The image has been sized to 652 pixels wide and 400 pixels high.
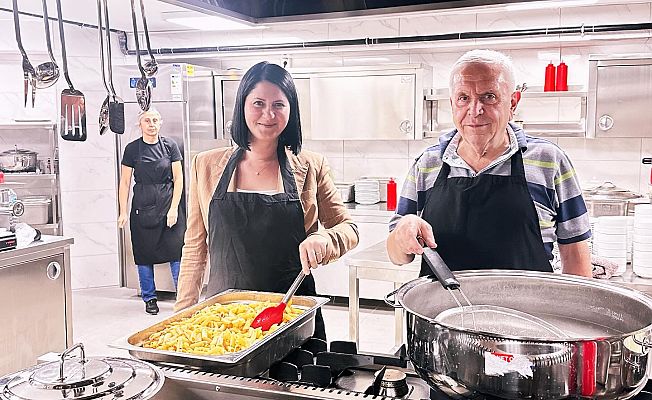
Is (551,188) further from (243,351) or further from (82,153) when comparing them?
(82,153)

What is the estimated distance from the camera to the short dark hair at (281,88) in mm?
2938

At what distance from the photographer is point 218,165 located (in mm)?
2986

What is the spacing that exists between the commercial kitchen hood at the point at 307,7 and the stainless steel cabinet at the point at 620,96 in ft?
12.5

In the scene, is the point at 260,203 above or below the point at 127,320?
above

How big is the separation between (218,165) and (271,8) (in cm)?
109

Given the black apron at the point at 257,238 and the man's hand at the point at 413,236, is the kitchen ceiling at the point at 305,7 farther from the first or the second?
the black apron at the point at 257,238

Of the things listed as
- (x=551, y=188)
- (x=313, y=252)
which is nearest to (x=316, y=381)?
(x=313, y=252)

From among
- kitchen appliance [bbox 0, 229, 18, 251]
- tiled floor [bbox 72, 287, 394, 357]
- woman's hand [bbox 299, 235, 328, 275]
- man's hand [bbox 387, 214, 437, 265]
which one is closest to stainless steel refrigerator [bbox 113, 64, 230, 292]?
tiled floor [bbox 72, 287, 394, 357]

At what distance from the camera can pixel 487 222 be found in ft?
7.87

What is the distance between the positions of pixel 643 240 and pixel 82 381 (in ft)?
8.83

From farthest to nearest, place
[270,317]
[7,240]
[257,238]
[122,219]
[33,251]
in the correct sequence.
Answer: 1. [122,219]
2. [33,251]
3. [7,240]
4. [257,238]
5. [270,317]

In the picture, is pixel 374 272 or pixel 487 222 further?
pixel 374 272

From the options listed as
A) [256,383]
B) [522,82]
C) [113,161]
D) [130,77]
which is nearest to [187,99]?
[130,77]

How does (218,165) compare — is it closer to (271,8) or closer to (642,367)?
(271,8)
